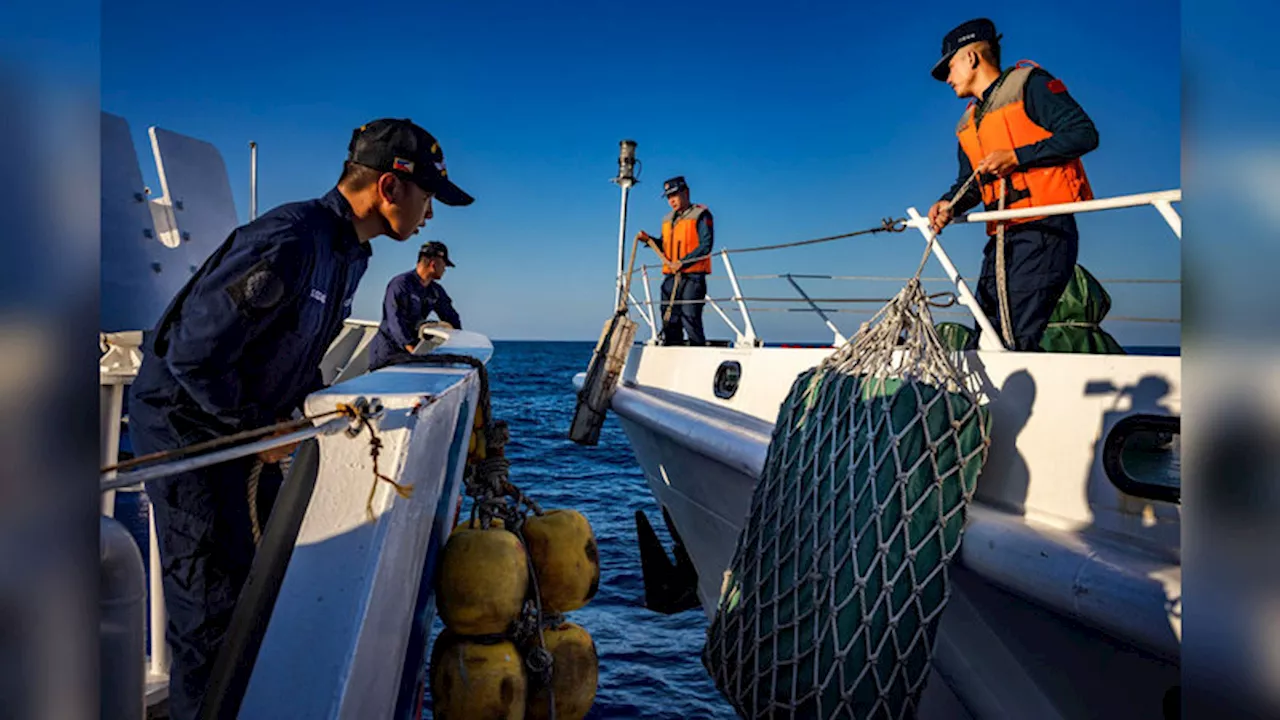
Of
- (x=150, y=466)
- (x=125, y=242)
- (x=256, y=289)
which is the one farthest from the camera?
(x=125, y=242)

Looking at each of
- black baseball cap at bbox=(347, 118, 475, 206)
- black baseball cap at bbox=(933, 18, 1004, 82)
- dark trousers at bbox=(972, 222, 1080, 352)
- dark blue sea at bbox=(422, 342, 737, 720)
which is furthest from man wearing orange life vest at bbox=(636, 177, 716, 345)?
black baseball cap at bbox=(347, 118, 475, 206)

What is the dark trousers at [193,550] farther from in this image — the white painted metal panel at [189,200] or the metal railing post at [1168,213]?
the white painted metal panel at [189,200]

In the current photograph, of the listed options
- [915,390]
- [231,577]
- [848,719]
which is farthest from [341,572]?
[915,390]

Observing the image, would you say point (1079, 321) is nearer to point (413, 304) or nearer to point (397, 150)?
point (397, 150)

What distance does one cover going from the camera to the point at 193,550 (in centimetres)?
194

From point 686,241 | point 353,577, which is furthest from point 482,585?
point 686,241

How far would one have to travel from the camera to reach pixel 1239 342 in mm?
538

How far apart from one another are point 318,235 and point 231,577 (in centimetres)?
91

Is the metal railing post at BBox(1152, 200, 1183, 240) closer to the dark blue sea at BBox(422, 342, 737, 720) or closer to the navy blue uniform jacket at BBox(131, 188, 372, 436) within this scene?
the navy blue uniform jacket at BBox(131, 188, 372, 436)

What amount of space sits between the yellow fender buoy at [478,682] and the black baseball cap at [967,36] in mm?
2791

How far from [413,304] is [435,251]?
22.2 inches

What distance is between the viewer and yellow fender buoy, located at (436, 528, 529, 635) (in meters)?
1.81

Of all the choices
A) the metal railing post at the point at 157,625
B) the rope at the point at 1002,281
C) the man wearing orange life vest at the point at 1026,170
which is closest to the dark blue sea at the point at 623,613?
the metal railing post at the point at 157,625

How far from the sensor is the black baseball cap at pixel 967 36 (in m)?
3.06
